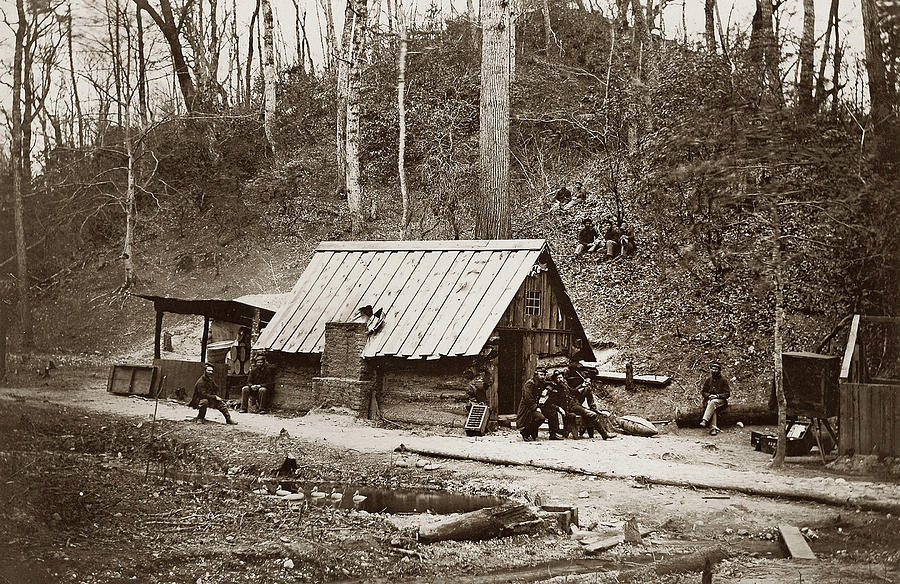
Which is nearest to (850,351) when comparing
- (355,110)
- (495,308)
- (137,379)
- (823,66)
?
(823,66)

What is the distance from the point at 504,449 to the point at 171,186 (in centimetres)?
806

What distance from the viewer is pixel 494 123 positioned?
1670cm

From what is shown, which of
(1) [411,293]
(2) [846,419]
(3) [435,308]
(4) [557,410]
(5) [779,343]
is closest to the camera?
(2) [846,419]

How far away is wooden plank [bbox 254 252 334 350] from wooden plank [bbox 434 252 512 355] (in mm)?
3646

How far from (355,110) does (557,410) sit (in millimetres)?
11838

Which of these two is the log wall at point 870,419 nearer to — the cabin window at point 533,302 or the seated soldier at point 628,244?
the cabin window at point 533,302

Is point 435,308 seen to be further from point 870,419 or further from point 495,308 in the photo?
point 870,419

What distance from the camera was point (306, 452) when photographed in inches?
458

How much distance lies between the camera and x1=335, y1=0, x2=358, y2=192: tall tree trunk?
24.5 m

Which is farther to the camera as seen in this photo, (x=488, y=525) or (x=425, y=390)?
(x=425, y=390)

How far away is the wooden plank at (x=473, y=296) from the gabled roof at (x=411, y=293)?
0.02 m

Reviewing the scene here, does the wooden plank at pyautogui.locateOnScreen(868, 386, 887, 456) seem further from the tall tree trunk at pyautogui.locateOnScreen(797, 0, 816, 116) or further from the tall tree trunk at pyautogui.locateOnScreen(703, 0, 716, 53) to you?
the tall tree trunk at pyautogui.locateOnScreen(703, 0, 716, 53)

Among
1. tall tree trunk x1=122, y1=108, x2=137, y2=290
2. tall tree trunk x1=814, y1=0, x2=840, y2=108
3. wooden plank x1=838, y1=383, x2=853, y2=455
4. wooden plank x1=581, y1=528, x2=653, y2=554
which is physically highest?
tall tree trunk x1=814, y1=0, x2=840, y2=108

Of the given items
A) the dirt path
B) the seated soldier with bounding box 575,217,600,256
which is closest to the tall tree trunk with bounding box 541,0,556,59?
the seated soldier with bounding box 575,217,600,256
